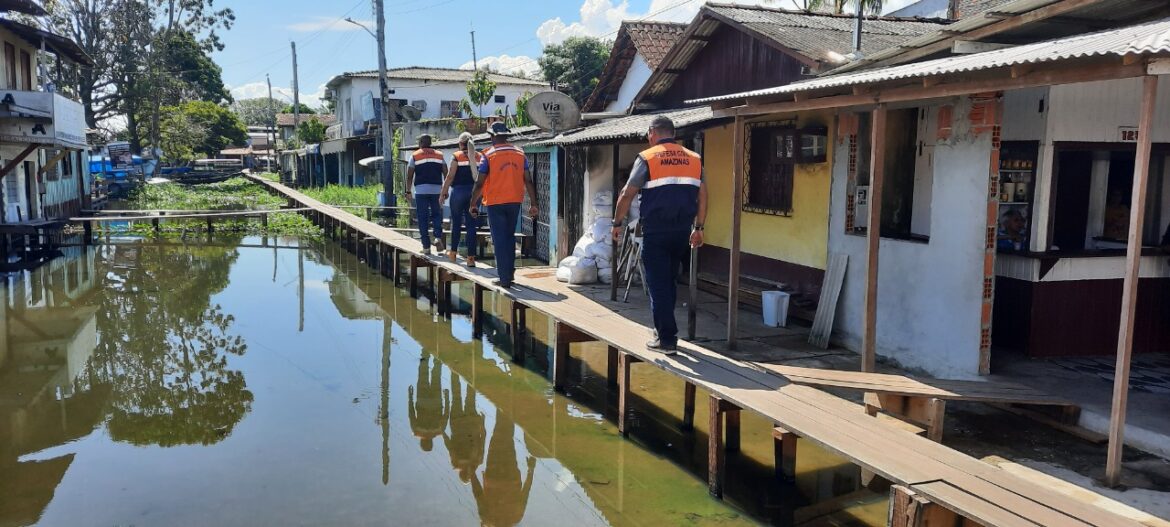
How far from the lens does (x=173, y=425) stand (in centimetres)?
648

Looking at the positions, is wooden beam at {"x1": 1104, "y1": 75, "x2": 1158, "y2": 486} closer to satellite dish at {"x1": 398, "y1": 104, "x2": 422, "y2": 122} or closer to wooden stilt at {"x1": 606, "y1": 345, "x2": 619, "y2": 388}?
wooden stilt at {"x1": 606, "y1": 345, "x2": 619, "y2": 388}

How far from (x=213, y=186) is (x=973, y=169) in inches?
1636

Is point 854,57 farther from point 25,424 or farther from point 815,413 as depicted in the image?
point 25,424

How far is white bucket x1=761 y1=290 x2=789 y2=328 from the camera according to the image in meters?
7.92

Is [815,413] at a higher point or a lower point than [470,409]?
higher

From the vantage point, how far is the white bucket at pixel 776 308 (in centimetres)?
792

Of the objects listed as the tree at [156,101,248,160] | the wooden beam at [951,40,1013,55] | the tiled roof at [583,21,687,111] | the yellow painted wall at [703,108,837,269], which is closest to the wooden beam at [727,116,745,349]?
the yellow painted wall at [703,108,837,269]

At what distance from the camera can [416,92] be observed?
3775 cm

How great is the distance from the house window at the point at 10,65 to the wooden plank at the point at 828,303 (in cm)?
2009

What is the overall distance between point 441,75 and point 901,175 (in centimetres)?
3407

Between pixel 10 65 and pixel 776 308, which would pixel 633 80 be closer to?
pixel 776 308

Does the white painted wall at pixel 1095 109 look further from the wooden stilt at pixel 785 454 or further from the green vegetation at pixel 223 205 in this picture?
the green vegetation at pixel 223 205

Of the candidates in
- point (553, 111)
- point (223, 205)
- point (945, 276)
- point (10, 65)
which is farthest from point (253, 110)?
point (945, 276)

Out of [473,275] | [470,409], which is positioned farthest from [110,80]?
[470,409]
